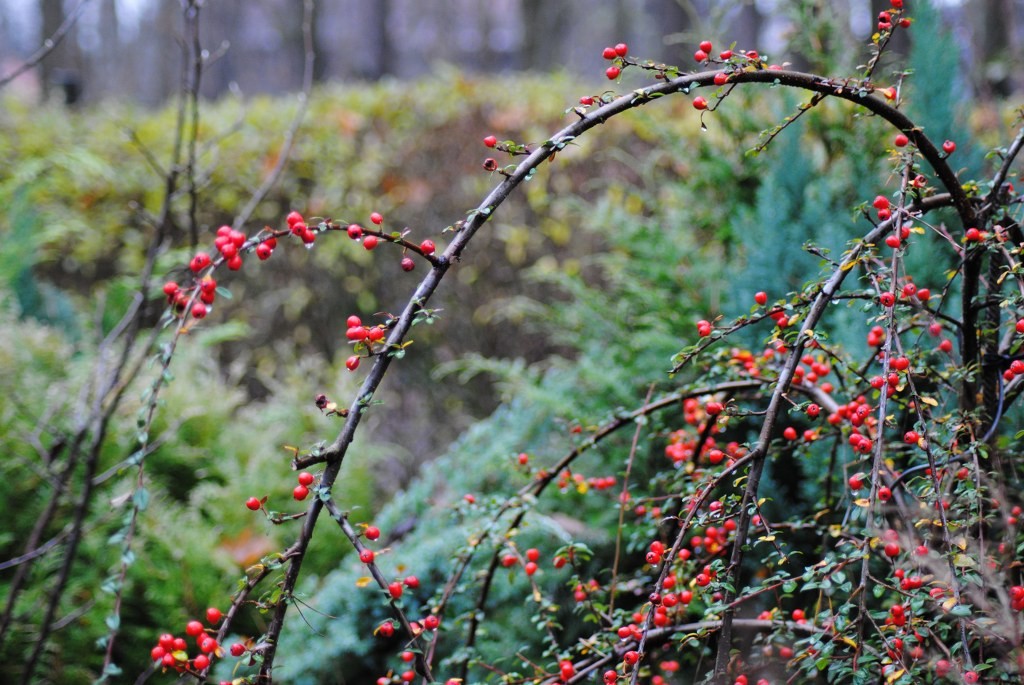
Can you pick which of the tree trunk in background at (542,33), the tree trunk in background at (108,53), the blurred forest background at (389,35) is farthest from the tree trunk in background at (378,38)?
the tree trunk in background at (108,53)

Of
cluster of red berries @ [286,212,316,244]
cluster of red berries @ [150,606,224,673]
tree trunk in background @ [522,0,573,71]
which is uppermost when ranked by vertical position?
tree trunk in background @ [522,0,573,71]

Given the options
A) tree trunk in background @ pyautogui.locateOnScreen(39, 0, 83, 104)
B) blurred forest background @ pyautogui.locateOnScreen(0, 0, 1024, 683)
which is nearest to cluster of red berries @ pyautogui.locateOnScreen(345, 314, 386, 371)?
blurred forest background @ pyautogui.locateOnScreen(0, 0, 1024, 683)

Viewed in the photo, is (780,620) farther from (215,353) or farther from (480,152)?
(215,353)

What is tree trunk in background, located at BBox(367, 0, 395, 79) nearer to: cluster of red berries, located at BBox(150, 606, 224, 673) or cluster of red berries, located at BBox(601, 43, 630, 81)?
cluster of red berries, located at BBox(601, 43, 630, 81)

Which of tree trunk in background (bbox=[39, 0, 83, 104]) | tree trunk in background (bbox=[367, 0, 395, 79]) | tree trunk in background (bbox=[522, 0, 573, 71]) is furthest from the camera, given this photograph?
tree trunk in background (bbox=[522, 0, 573, 71])

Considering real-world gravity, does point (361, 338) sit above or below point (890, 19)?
below

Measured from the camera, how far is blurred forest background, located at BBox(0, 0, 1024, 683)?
219 centimetres

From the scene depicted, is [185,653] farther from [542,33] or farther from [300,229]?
[542,33]

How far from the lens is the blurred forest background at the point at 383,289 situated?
86.3 inches

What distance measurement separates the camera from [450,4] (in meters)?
24.8

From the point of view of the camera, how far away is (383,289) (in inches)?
180

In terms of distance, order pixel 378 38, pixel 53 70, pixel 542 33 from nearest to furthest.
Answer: pixel 53 70 < pixel 378 38 < pixel 542 33

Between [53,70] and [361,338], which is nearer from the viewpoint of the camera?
[361,338]

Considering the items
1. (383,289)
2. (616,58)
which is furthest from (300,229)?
(383,289)
